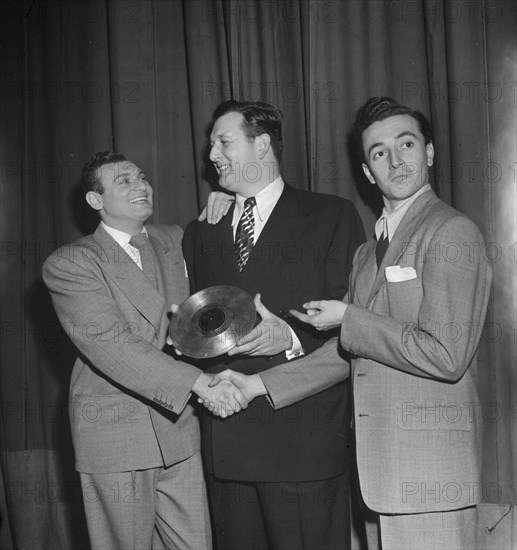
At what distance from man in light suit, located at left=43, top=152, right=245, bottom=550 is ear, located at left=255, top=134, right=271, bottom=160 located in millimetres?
512

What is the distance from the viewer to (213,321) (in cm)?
224

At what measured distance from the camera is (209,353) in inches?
86.7

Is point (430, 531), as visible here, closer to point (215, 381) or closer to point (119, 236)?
point (215, 381)

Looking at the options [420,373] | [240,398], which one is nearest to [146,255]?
[240,398]

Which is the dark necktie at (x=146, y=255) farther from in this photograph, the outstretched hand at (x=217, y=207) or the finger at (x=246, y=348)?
the finger at (x=246, y=348)

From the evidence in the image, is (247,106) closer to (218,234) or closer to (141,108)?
(218,234)

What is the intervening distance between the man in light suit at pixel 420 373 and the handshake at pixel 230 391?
0.35 metres

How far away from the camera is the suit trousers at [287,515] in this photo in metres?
Result: 2.27

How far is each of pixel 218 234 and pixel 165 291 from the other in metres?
0.33

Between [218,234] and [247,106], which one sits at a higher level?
[247,106]

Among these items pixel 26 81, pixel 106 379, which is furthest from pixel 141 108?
pixel 106 379

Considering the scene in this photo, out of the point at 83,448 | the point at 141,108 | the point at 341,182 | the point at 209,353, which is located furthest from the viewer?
the point at 141,108

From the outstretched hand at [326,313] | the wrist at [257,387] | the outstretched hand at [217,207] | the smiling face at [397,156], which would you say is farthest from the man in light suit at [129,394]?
the smiling face at [397,156]

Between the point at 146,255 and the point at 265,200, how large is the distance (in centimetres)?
52
